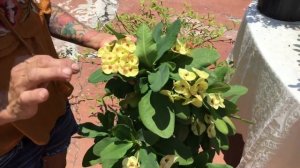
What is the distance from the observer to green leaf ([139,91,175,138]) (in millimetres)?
990

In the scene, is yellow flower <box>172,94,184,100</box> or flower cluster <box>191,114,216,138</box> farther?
flower cluster <box>191,114,216,138</box>

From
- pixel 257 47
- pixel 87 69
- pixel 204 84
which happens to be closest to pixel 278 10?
pixel 257 47

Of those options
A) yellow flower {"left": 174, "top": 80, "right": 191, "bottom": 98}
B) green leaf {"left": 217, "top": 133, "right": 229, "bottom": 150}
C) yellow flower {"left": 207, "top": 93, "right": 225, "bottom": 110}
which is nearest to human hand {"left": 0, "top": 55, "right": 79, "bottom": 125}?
yellow flower {"left": 174, "top": 80, "right": 191, "bottom": 98}

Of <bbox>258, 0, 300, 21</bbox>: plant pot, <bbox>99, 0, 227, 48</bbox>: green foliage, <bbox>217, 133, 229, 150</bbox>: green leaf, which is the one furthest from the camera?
<bbox>99, 0, 227, 48</bbox>: green foliage

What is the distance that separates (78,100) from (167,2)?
4.66 ft

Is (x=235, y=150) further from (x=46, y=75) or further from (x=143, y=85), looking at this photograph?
(x=46, y=75)

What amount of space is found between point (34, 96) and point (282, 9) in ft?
4.26

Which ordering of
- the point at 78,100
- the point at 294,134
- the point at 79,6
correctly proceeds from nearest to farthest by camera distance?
the point at 294,134, the point at 78,100, the point at 79,6

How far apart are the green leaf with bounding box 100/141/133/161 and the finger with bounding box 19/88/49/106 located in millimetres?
276

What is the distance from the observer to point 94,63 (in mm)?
2955

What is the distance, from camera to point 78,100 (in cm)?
266

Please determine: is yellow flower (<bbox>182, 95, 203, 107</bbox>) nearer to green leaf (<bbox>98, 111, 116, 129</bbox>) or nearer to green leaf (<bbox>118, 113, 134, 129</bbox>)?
green leaf (<bbox>118, 113, 134, 129</bbox>)

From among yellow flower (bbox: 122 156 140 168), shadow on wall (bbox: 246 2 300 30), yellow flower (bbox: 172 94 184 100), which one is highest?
yellow flower (bbox: 172 94 184 100)

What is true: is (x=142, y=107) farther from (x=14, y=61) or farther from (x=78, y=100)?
(x=78, y=100)
